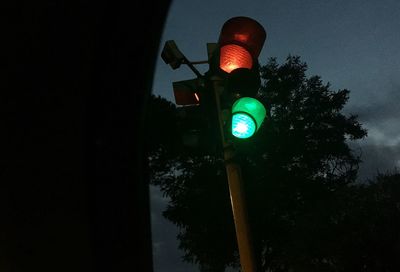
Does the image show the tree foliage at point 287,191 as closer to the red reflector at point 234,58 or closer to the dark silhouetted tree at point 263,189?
the dark silhouetted tree at point 263,189

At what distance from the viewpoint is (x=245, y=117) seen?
3.31m

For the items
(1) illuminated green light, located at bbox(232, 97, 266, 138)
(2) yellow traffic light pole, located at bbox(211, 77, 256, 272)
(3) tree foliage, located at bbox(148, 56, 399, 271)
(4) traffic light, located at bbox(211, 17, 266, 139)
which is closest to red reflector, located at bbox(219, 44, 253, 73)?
(4) traffic light, located at bbox(211, 17, 266, 139)

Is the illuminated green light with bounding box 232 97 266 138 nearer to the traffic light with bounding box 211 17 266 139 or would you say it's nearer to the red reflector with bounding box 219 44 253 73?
the traffic light with bounding box 211 17 266 139

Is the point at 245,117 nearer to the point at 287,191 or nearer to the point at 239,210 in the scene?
the point at 239,210

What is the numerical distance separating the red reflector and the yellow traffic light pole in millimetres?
428

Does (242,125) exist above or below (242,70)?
below

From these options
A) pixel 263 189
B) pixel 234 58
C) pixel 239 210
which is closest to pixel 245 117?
pixel 234 58

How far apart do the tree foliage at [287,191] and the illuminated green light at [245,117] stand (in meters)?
11.8

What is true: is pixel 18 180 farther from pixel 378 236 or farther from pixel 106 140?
pixel 378 236

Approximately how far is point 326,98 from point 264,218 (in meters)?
10.1

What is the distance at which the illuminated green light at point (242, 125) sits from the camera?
3.32m

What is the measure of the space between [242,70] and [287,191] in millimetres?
20776

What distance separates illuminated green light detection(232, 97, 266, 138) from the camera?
10.9 feet

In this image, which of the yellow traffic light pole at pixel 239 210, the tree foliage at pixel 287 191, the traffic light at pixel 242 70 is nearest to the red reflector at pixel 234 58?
the traffic light at pixel 242 70
